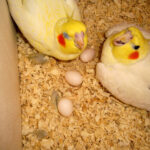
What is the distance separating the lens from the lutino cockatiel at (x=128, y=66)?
116cm

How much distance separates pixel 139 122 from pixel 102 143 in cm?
33

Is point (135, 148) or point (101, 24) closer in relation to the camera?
point (135, 148)

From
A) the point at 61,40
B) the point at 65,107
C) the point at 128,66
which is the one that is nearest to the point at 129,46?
the point at 128,66

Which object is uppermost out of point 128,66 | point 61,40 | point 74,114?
point 61,40

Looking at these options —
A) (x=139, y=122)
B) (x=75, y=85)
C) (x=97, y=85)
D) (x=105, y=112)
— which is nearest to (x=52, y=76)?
(x=75, y=85)

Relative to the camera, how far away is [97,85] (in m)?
1.56

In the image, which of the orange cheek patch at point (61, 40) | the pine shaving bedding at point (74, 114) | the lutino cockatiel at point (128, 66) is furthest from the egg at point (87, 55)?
the orange cheek patch at point (61, 40)

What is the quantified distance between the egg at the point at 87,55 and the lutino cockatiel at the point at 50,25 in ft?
0.74

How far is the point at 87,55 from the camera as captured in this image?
153cm

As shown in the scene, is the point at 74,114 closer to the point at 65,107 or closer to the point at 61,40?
the point at 65,107

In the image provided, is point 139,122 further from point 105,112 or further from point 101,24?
point 101,24

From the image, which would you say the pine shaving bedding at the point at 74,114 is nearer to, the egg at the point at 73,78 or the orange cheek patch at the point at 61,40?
the egg at the point at 73,78

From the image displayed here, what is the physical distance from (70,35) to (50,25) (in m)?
0.16

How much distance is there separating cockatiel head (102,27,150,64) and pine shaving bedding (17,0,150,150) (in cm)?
36
